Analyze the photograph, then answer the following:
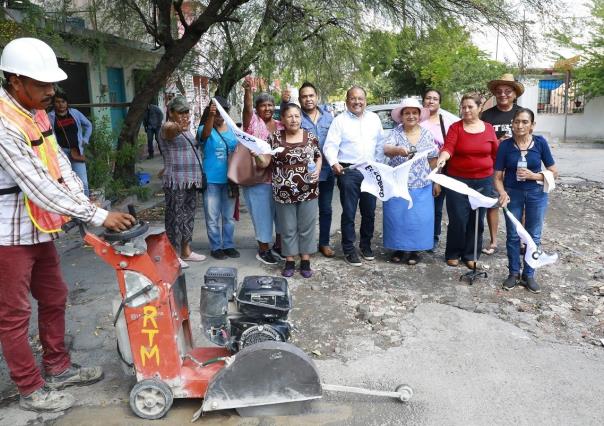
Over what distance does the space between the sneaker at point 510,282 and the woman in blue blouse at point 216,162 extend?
292 centimetres

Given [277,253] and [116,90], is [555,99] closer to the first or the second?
[116,90]

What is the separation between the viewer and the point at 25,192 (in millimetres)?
2699

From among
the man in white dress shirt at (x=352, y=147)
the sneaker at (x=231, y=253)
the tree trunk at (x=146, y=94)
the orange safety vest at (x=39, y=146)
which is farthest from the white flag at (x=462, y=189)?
the tree trunk at (x=146, y=94)

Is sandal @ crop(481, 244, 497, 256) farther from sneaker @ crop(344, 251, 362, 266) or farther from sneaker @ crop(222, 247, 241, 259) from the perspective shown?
sneaker @ crop(222, 247, 241, 259)

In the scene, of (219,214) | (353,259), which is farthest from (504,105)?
(219,214)

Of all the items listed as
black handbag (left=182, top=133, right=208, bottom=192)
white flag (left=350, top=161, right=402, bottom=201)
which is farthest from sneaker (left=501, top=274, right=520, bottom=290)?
black handbag (left=182, top=133, right=208, bottom=192)

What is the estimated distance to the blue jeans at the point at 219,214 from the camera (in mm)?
5551

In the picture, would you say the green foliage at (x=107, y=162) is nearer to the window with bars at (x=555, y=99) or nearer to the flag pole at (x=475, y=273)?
the flag pole at (x=475, y=273)

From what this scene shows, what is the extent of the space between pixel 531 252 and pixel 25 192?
4.03 m

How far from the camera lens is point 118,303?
2916 mm

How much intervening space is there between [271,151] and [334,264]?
1545 mm

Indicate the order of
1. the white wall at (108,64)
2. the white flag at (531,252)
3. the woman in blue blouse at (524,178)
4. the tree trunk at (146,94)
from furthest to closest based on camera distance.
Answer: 1. the white wall at (108,64)
2. the tree trunk at (146,94)
3. the woman in blue blouse at (524,178)
4. the white flag at (531,252)

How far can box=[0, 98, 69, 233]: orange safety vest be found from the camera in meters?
2.73

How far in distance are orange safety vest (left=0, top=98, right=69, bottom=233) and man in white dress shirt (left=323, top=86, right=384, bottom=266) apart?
9.57 feet
